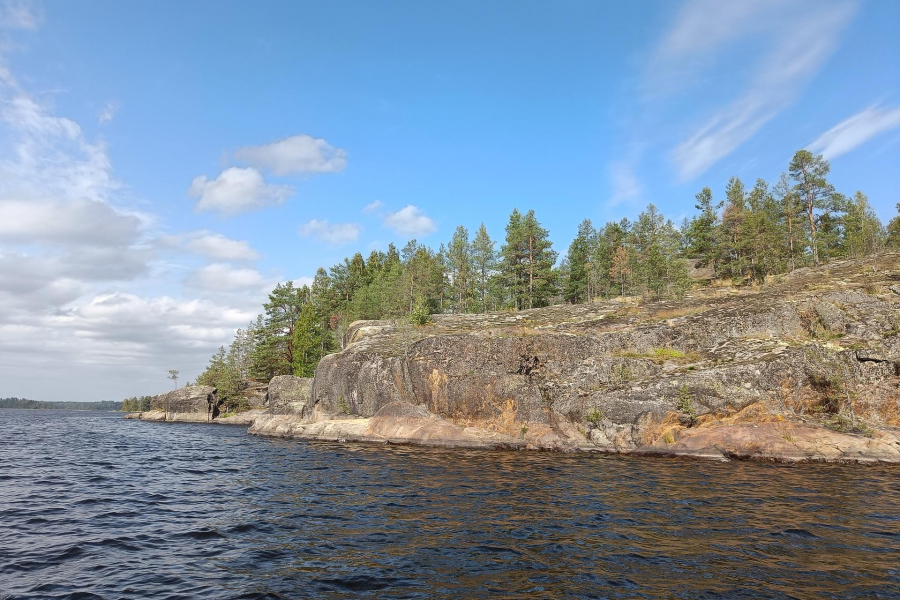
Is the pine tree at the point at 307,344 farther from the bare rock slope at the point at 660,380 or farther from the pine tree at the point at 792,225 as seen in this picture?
the pine tree at the point at 792,225

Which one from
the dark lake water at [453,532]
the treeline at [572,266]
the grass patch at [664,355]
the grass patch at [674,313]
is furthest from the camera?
the treeline at [572,266]

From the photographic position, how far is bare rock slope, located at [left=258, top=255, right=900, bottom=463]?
28734 millimetres

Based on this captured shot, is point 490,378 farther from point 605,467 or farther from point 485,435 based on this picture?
point 605,467

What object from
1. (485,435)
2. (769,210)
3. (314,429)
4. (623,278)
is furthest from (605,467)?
(769,210)

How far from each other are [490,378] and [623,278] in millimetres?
57194

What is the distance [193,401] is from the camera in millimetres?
86312

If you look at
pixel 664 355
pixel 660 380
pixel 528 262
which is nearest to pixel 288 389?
pixel 528 262

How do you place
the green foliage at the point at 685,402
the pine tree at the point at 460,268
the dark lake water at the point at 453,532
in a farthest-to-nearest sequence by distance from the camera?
1. the pine tree at the point at 460,268
2. the green foliage at the point at 685,402
3. the dark lake water at the point at 453,532

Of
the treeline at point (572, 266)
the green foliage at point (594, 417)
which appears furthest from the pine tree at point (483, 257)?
the green foliage at point (594, 417)

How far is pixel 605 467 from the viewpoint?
24.5 metres

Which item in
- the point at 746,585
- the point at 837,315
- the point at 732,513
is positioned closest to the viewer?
the point at 746,585

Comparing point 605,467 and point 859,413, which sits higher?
point 859,413

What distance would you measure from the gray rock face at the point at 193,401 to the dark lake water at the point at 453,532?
6751 cm

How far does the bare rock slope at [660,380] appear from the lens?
28734mm
